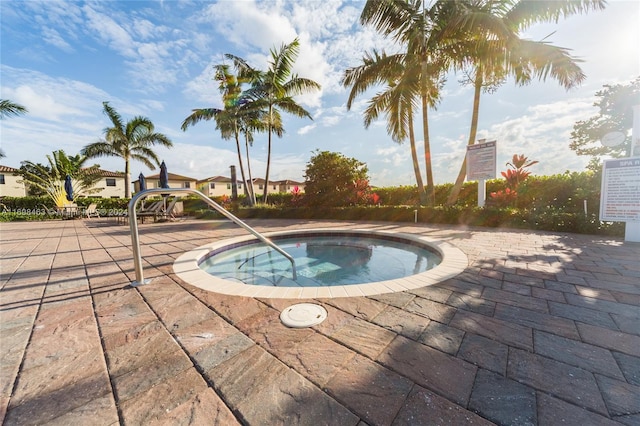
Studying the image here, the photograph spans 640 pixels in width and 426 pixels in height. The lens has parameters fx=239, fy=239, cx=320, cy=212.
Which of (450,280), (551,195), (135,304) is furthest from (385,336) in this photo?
(551,195)

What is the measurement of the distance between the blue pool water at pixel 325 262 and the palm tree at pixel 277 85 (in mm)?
9506

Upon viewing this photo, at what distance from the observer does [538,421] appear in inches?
48.1

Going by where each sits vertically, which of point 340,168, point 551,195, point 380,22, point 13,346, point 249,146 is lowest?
point 13,346

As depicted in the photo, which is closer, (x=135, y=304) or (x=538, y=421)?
(x=538, y=421)

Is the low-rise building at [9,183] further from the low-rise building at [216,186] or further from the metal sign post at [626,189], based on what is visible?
the metal sign post at [626,189]

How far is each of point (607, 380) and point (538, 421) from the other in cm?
72

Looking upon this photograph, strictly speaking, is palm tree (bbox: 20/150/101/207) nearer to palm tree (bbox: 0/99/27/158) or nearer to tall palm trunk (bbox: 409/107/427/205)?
palm tree (bbox: 0/99/27/158)

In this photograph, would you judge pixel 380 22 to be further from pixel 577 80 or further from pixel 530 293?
pixel 530 293

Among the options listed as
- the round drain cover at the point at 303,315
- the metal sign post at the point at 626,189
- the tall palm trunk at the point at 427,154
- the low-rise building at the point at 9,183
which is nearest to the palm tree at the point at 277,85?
the tall palm trunk at the point at 427,154

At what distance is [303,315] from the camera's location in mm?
2354

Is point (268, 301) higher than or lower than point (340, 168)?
lower

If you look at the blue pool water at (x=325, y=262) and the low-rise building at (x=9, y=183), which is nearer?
the blue pool water at (x=325, y=262)

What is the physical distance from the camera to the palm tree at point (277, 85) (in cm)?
1395

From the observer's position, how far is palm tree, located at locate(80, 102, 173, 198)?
2038 cm
